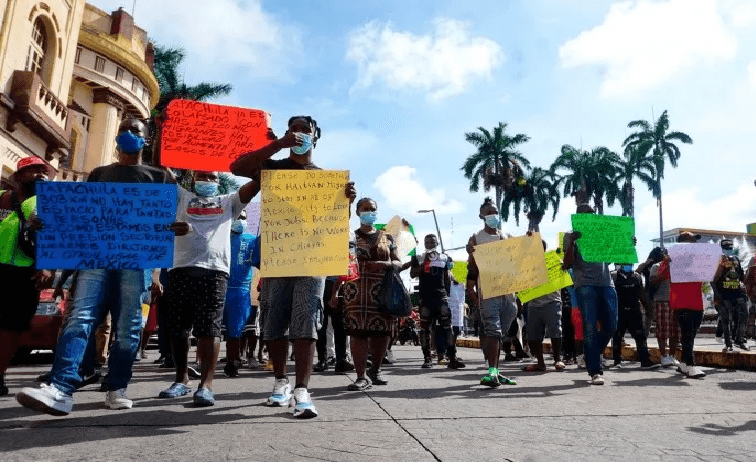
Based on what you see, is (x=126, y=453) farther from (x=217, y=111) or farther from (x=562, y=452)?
(x=217, y=111)

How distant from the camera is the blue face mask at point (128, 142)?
379cm

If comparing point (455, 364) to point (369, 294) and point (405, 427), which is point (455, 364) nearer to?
point (369, 294)

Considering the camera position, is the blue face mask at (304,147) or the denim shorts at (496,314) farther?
the denim shorts at (496,314)

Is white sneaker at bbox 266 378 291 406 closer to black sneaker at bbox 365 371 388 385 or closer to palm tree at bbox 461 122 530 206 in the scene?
black sneaker at bbox 365 371 388 385

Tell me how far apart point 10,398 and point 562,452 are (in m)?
3.92

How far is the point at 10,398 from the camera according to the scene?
415cm

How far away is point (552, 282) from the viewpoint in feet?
23.4

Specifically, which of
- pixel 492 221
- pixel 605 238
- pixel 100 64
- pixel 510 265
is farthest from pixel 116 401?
pixel 100 64

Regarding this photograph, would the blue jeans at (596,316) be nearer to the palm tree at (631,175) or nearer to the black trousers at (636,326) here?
the black trousers at (636,326)

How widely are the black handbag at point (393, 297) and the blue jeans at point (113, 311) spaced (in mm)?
2285

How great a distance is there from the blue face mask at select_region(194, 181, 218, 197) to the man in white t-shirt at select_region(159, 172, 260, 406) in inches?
3.0

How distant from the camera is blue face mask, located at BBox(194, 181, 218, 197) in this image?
4.27 meters

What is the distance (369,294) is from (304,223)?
1.80 m

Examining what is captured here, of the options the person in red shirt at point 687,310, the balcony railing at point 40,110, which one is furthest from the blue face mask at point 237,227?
the balcony railing at point 40,110
